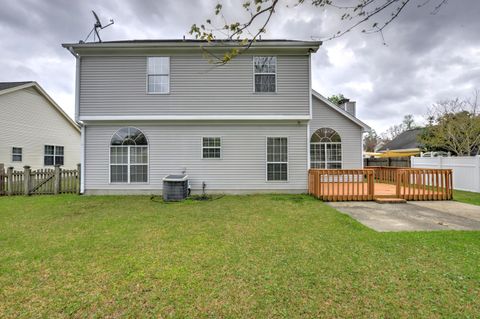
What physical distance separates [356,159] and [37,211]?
1306cm

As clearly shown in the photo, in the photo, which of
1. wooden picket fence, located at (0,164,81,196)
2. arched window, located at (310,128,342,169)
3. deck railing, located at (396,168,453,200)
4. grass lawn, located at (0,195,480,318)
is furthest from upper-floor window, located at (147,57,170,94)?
deck railing, located at (396,168,453,200)

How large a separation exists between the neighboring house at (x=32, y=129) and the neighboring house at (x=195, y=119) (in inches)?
329

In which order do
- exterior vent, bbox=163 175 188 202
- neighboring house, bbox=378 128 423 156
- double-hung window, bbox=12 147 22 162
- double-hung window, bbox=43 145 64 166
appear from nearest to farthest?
exterior vent, bbox=163 175 188 202, double-hung window, bbox=12 147 22 162, double-hung window, bbox=43 145 64 166, neighboring house, bbox=378 128 423 156

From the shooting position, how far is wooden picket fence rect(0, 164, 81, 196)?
32.3 feet

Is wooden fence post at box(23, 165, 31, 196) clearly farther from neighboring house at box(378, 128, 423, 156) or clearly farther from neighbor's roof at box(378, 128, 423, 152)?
neighbor's roof at box(378, 128, 423, 152)

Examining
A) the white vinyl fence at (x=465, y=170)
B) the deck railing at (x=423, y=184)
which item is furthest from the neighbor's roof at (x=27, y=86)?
the white vinyl fence at (x=465, y=170)

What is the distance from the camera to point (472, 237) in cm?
458

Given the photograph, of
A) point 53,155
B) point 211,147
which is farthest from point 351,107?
point 53,155

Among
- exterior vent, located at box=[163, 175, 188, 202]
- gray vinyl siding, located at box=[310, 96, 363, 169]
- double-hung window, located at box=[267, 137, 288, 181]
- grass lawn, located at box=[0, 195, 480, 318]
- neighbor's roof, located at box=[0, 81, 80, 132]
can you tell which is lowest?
grass lawn, located at box=[0, 195, 480, 318]

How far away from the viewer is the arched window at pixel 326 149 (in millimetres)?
11867

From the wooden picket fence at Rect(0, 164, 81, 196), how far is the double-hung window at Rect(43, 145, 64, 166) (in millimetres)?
6877

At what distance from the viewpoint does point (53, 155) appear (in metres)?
17.2

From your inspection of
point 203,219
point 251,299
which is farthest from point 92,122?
point 251,299

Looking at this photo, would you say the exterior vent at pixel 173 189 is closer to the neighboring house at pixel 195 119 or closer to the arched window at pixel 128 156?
the neighboring house at pixel 195 119
